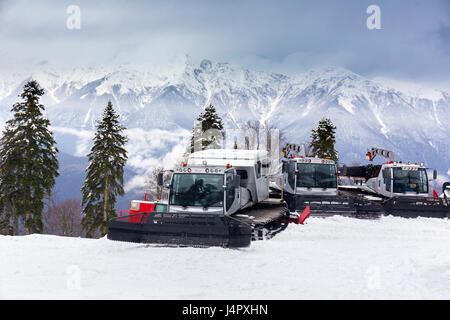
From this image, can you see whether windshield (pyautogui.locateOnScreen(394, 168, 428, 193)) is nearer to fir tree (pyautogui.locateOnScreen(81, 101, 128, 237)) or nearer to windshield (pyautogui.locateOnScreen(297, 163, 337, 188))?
windshield (pyautogui.locateOnScreen(297, 163, 337, 188))

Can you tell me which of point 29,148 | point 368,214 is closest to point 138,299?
point 368,214

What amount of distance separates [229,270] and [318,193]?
1294cm

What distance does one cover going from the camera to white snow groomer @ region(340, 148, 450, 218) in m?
19.0

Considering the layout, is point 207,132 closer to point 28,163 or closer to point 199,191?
point 28,163

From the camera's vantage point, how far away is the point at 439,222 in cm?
1788

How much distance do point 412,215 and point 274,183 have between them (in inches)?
384

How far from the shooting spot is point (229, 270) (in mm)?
8773

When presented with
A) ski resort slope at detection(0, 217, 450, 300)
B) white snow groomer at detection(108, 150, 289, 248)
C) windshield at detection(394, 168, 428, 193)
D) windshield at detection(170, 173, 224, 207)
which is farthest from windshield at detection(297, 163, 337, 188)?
windshield at detection(170, 173, 224, 207)

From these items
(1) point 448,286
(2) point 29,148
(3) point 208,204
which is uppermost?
(2) point 29,148

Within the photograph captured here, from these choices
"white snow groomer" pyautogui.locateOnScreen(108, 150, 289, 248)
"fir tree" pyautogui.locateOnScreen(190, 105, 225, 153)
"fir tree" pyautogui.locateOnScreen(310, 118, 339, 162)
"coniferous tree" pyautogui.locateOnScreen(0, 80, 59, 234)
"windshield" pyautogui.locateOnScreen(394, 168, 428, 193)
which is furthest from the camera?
"fir tree" pyautogui.locateOnScreen(310, 118, 339, 162)

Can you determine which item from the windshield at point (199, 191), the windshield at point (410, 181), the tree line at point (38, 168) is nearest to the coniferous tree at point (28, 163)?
the tree line at point (38, 168)

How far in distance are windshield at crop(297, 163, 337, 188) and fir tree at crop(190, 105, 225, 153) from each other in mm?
22735

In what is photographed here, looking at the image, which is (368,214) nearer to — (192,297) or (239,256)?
(239,256)

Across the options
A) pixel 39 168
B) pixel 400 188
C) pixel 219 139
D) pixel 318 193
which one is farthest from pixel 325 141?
pixel 39 168
